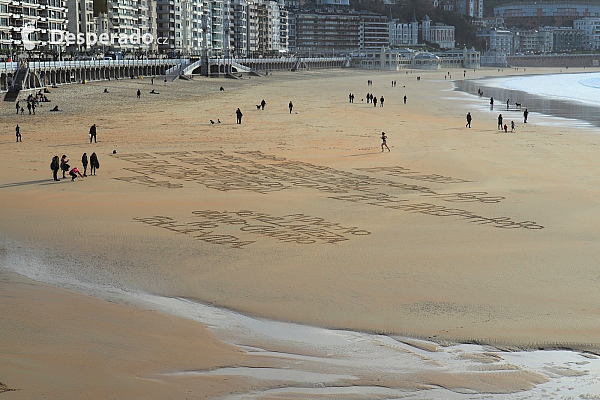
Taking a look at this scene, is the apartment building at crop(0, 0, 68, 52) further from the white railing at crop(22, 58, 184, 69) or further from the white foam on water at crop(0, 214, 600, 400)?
the white foam on water at crop(0, 214, 600, 400)

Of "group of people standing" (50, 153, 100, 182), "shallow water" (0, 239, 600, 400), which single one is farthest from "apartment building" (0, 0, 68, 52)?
"shallow water" (0, 239, 600, 400)

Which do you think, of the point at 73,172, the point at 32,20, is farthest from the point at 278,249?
the point at 32,20

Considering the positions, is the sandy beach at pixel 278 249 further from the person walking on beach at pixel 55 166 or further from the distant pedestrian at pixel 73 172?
the person walking on beach at pixel 55 166

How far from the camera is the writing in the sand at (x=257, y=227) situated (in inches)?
626

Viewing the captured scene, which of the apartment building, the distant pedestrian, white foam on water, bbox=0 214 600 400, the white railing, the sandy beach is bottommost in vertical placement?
white foam on water, bbox=0 214 600 400

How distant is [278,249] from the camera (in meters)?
15.0

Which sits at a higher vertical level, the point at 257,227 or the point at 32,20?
the point at 32,20

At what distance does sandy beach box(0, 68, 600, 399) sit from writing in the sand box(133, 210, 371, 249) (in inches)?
3.1

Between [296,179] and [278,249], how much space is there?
8.47 meters

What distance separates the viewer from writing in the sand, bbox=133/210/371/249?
52.1ft

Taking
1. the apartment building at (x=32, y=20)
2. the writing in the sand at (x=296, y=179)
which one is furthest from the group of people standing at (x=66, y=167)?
the apartment building at (x=32, y=20)

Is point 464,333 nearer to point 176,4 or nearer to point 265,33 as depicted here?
point 176,4

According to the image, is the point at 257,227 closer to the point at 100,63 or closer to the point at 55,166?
the point at 55,166

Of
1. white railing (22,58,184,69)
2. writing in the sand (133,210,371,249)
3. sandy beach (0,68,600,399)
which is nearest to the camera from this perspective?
sandy beach (0,68,600,399)
